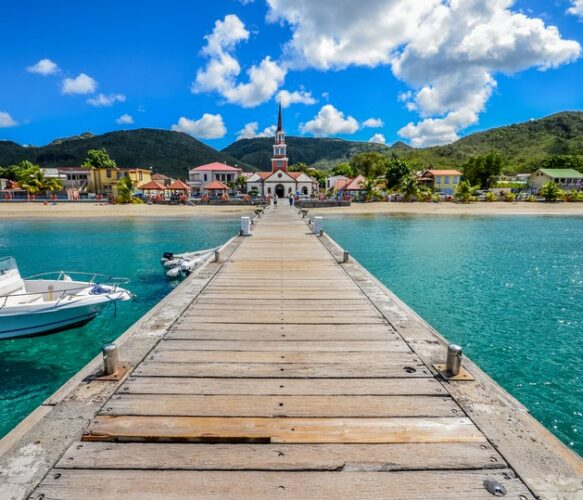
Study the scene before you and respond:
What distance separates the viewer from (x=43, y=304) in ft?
28.5

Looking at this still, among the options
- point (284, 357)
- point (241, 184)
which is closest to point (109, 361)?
point (284, 357)

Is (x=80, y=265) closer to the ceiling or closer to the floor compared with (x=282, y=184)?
closer to the floor

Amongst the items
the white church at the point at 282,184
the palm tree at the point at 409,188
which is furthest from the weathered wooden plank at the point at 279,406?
the white church at the point at 282,184

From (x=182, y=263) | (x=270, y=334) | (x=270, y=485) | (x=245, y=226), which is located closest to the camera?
(x=270, y=485)

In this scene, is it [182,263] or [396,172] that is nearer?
[182,263]

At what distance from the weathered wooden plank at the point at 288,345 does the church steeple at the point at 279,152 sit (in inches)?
2902

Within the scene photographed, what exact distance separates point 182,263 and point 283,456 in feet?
48.6

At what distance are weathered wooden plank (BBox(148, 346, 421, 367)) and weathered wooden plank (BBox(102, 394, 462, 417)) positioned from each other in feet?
2.65

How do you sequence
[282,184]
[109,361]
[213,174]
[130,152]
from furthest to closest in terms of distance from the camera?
1. [130,152]
2. [213,174]
3. [282,184]
4. [109,361]

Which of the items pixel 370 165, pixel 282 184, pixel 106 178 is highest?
pixel 370 165

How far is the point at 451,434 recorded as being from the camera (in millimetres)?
3125

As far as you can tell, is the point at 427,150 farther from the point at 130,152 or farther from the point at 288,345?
the point at 288,345

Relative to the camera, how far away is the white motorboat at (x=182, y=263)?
1610cm

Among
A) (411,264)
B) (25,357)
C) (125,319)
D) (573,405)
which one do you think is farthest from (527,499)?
(411,264)
